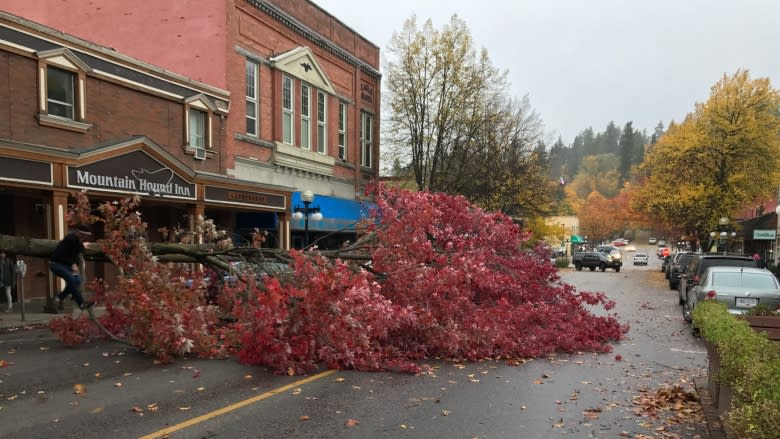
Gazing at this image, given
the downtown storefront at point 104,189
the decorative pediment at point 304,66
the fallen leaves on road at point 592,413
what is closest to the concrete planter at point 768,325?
the fallen leaves on road at point 592,413

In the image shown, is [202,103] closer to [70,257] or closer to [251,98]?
[251,98]

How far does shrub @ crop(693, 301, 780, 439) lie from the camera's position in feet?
12.0

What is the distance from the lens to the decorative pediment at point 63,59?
1458 centimetres

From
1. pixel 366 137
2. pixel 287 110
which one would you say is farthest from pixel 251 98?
pixel 366 137

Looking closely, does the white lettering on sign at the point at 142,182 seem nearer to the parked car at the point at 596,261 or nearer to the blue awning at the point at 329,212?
the blue awning at the point at 329,212

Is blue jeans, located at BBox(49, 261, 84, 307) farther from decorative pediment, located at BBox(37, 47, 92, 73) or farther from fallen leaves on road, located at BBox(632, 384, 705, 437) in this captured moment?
fallen leaves on road, located at BBox(632, 384, 705, 437)

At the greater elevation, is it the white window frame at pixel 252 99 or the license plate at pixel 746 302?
the white window frame at pixel 252 99

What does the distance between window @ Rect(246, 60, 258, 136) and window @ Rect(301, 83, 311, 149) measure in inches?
118

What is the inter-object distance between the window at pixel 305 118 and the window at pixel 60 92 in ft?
34.4

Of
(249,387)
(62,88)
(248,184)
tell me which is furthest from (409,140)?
(249,387)

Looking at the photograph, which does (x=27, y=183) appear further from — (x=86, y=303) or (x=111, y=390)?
(x=111, y=390)

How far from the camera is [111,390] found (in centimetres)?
662

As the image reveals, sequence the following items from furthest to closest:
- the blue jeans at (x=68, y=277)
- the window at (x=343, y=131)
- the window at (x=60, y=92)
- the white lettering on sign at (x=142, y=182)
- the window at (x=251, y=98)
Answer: the window at (x=343, y=131)
the window at (x=251, y=98)
the window at (x=60, y=92)
the white lettering on sign at (x=142, y=182)
the blue jeans at (x=68, y=277)

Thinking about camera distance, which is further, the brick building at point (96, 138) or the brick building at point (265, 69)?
the brick building at point (265, 69)
